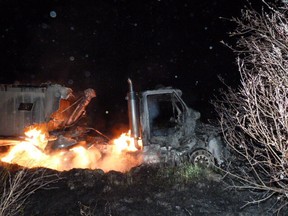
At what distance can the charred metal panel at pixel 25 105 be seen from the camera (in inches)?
368

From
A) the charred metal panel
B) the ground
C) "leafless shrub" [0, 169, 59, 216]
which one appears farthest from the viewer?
the charred metal panel

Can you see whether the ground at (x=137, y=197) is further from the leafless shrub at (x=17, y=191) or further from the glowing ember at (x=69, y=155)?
the glowing ember at (x=69, y=155)

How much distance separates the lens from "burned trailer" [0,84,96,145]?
9.35m

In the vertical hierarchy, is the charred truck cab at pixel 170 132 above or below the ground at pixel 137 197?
above

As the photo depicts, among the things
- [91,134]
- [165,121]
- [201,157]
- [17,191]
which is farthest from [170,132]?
[17,191]

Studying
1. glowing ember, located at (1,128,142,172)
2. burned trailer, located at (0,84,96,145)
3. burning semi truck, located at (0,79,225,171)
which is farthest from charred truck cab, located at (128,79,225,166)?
burned trailer, located at (0,84,96,145)

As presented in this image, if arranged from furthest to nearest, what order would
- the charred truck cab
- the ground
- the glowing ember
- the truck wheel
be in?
the glowing ember < the charred truck cab < the truck wheel < the ground

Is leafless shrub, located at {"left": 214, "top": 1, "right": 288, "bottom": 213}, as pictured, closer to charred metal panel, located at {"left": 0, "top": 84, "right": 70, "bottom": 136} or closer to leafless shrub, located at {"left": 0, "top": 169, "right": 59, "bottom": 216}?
leafless shrub, located at {"left": 0, "top": 169, "right": 59, "bottom": 216}

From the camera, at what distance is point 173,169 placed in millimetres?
6742

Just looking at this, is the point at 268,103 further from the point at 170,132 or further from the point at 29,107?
the point at 29,107

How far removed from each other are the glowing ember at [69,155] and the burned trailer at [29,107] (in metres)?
0.41

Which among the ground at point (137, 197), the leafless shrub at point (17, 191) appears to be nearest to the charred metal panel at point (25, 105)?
the leafless shrub at point (17, 191)

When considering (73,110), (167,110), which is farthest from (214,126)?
(73,110)

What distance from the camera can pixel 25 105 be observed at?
31.0 ft
